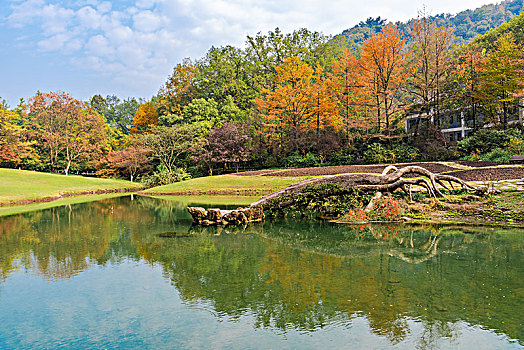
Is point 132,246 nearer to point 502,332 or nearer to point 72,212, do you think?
point 502,332

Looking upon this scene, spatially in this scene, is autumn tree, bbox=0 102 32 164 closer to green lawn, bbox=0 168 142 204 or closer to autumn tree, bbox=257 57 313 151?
green lawn, bbox=0 168 142 204

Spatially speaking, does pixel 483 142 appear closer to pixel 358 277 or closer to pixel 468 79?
pixel 468 79

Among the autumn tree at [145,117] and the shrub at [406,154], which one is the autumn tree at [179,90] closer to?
the autumn tree at [145,117]

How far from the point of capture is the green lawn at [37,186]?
24391 millimetres

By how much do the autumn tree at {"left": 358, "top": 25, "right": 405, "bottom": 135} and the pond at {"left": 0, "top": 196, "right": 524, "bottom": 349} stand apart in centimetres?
2350

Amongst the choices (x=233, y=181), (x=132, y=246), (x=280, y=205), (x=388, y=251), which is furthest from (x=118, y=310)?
(x=233, y=181)

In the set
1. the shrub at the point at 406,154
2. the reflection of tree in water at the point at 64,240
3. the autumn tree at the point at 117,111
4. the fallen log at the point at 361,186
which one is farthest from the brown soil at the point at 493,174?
the autumn tree at the point at 117,111

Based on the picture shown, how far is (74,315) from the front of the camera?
189 inches

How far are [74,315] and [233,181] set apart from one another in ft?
74.2

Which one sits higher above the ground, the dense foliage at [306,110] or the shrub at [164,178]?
the dense foliage at [306,110]

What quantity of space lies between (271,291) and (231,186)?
2072cm

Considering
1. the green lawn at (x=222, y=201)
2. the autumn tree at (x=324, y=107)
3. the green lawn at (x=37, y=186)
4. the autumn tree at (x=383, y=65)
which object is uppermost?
the autumn tree at (x=383, y=65)

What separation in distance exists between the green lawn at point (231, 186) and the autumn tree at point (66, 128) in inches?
875

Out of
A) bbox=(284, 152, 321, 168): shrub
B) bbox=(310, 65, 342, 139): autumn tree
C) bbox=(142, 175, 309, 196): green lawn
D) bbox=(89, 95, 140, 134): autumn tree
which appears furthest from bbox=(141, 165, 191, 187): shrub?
bbox=(89, 95, 140, 134): autumn tree
